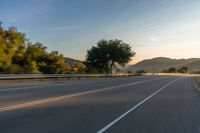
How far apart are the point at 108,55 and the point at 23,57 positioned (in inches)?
1476

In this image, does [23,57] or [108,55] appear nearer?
[23,57]

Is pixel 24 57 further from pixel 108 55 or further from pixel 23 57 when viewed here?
pixel 108 55

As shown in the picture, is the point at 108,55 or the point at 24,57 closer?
the point at 24,57

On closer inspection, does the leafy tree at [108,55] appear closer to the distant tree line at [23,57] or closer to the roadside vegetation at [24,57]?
the roadside vegetation at [24,57]

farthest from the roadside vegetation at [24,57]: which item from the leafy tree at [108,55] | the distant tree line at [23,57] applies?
the leafy tree at [108,55]

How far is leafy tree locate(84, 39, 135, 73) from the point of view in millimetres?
89938

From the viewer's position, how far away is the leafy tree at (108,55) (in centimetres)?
8994

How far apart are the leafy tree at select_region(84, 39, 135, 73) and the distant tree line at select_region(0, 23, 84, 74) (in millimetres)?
27689

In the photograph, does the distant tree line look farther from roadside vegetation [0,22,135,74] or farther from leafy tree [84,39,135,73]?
leafy tree [84,39,135,73]

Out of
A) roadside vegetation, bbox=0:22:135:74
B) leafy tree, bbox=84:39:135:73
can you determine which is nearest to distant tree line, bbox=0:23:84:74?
roadside vegetation, bbox=0:22:135:74

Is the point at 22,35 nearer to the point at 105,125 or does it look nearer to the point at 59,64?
the point at 59,64

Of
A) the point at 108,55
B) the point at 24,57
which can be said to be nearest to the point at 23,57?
the point at 24,57

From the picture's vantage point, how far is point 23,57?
56.0 m

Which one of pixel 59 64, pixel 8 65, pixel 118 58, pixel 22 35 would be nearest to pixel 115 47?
pixel 118 58
